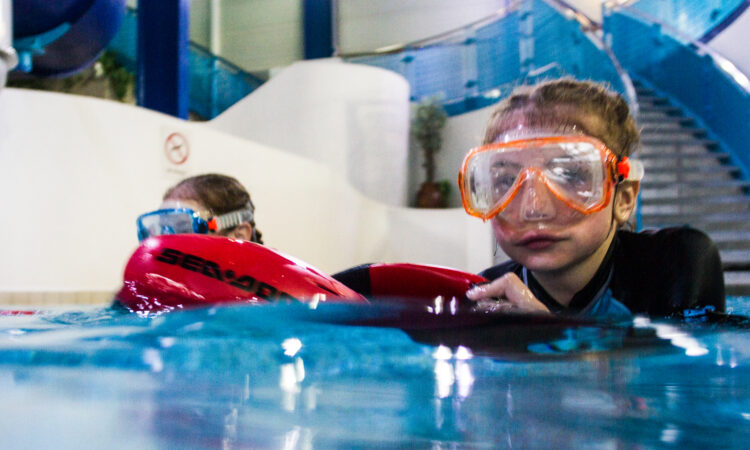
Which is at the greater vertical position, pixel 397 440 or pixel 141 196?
pixel 141 196

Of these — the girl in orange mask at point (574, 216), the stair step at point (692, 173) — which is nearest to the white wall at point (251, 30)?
the stair step at point (692, 173)

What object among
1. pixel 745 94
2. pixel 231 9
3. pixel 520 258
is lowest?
pixel 520 258

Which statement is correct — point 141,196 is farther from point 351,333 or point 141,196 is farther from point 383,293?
point 351,333

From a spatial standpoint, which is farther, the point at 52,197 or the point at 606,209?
the point at 52,197

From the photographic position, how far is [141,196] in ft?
17.9

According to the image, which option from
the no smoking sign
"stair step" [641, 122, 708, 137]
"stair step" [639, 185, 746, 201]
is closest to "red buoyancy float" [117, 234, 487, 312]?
the no smoking sign

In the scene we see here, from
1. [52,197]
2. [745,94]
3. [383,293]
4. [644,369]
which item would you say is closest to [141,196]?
[52,197]

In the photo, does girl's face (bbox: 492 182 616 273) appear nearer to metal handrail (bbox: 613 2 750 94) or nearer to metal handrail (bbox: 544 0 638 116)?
metal handrail (bbox: 544 0 638 116)

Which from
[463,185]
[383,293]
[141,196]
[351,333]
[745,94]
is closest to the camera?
[351,333]

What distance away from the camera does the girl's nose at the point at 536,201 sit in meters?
1.51

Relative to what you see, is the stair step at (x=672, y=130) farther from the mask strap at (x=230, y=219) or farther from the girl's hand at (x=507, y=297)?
the girl's hand at (x=507, y=297)

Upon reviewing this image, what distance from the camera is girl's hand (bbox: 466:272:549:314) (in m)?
1.41

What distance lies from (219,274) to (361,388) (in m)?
0.90

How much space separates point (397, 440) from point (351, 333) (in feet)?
1.50
